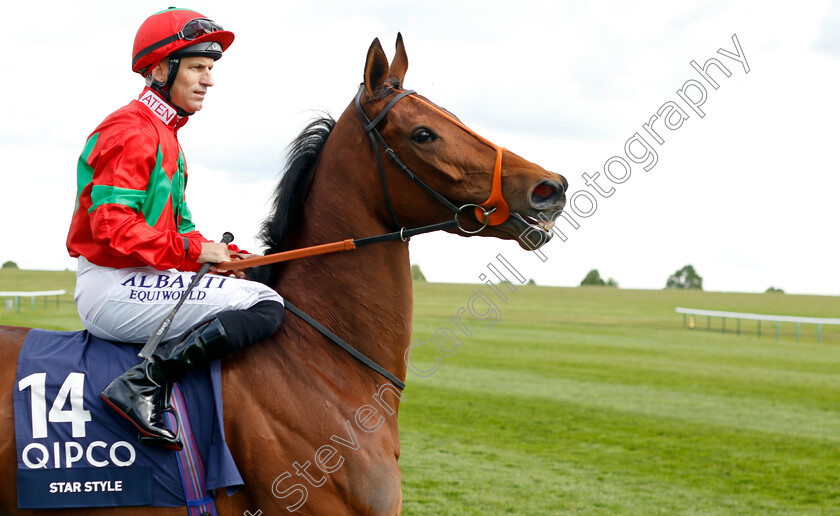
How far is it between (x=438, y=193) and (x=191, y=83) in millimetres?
1052

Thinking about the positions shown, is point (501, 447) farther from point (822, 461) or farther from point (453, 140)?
point (453, 140)

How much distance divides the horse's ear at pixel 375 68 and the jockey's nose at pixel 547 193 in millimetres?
706

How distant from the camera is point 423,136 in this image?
258 centimetres

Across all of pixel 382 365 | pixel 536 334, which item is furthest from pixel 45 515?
pixel 536 334

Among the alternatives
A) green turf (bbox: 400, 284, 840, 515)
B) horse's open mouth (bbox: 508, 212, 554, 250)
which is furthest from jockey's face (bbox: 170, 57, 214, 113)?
green turf (bbox: 400, 284, 840, 515)

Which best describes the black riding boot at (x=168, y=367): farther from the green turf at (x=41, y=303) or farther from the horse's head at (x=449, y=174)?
the green turf at (x=41, y=303)

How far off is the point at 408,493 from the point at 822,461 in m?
4.94

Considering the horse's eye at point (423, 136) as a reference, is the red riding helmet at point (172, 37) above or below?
above

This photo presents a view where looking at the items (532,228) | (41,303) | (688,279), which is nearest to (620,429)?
(532,228)

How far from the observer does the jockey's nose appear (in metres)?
2.54

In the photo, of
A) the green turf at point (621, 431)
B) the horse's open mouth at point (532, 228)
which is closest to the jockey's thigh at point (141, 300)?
the horse's open mouth at point (532, 228)

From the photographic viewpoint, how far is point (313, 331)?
261cm

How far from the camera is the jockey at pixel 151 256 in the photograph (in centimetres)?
232

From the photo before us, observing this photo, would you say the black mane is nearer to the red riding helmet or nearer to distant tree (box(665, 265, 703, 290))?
the red riding helmet
